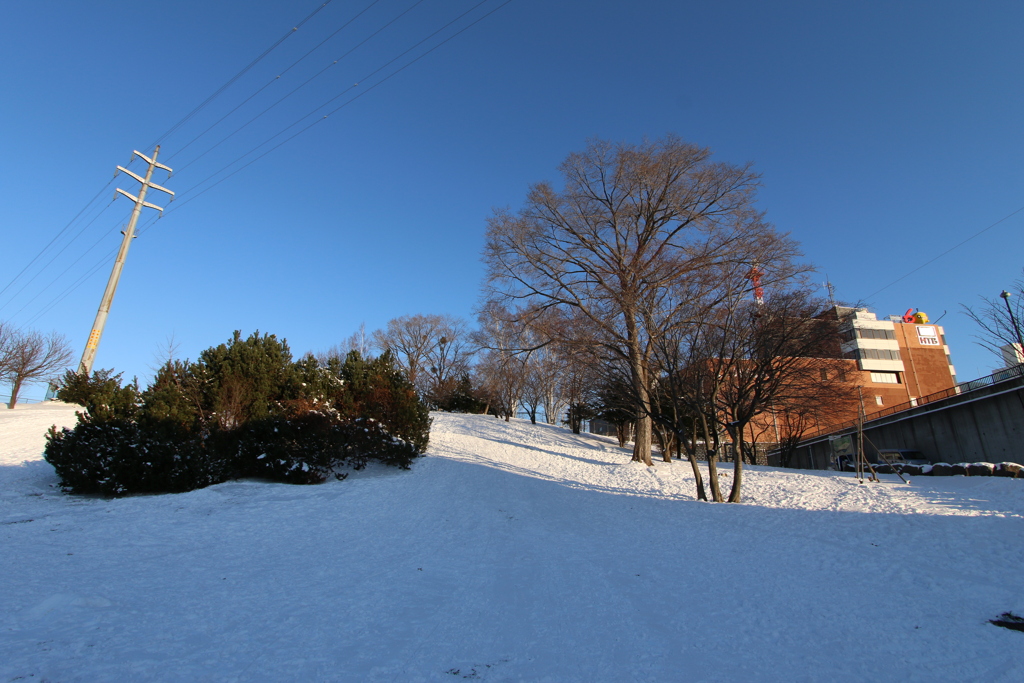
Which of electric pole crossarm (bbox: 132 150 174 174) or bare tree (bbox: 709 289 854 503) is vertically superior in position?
electric pole crossarm (bbox: 132 150 174 174)

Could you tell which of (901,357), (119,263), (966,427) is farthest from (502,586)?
(901,357)

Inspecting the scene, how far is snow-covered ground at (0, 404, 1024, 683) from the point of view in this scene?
151 inches

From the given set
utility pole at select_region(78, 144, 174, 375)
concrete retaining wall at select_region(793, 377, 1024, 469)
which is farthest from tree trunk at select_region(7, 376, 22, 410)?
concrete retaining wall at select_region(793, 377, 1024, 469)

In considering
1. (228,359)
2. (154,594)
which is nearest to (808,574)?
(154,594)

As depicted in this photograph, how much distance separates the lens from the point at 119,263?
58.9 feet

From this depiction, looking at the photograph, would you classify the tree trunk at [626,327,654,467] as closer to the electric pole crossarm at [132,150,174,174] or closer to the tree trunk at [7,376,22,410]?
the electric pole crossarm at [132,150,174,174]

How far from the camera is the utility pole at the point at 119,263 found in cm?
1694

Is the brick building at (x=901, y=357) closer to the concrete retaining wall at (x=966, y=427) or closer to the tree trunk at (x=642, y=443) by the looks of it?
the concrete retaining wall at (x=966, y=427)

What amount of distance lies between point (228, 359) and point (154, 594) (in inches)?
384

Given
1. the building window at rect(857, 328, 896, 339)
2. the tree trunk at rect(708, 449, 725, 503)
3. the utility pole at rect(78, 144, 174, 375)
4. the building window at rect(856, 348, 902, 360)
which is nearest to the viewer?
the tree trunk at rect(708, 449, 725, 503)

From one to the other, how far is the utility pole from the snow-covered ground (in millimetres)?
7313

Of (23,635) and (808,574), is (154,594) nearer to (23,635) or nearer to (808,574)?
(23,635)

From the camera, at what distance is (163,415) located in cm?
1077

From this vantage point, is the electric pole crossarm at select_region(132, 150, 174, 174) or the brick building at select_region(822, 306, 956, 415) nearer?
the electric pole crossarm at select_region(132, 150, 174, 174)
